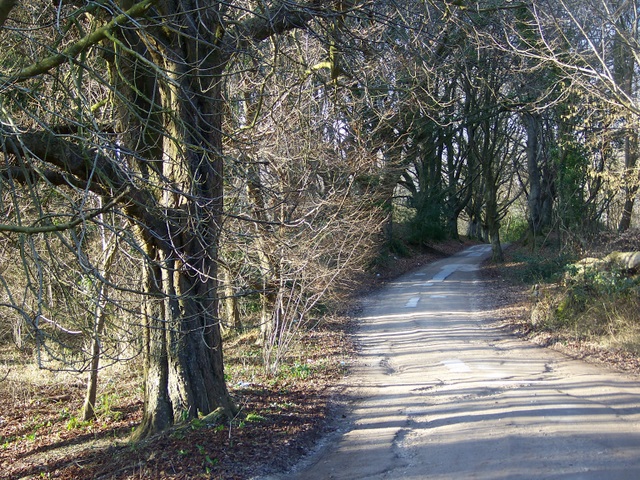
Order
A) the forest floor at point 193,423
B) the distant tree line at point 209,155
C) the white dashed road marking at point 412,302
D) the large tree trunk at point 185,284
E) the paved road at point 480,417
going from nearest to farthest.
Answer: the paved road at point 480,417 → the distant tree line at point 209,155 → the forest floor at point 193,423 → the large tree trunk at point 185,284 → the white dashed road marking at point 412,302

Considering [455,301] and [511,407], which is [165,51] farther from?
[455,301]

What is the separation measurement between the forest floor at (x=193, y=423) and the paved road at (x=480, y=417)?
463 millimetres

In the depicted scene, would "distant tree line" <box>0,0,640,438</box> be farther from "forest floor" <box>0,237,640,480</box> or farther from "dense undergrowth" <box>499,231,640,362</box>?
"dense undergrowth" <box>499,231,640,362</box>

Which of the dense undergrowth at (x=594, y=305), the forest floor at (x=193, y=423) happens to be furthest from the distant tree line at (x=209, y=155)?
the dense undergrowth at (x=594, y=305)

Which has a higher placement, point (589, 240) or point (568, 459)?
point (589, 240)

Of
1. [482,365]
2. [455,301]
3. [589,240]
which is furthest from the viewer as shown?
[455,301]

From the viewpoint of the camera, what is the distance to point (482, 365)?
10055 mm

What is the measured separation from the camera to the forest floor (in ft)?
20.1

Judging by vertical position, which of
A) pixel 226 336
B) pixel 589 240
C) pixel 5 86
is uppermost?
pixel 5 86

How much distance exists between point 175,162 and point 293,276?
5.13 metres

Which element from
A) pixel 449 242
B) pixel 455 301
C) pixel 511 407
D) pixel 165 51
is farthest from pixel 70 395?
pixel 449 242

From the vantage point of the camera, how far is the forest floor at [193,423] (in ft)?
20.1

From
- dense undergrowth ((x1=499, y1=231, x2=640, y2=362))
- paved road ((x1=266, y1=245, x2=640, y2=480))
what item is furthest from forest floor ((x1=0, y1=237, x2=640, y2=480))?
paved road ((x1=266, y1=245, x2=640, y2=480))

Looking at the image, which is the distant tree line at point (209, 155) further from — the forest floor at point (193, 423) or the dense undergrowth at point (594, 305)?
the dense undergrowth at point (594, 305)
